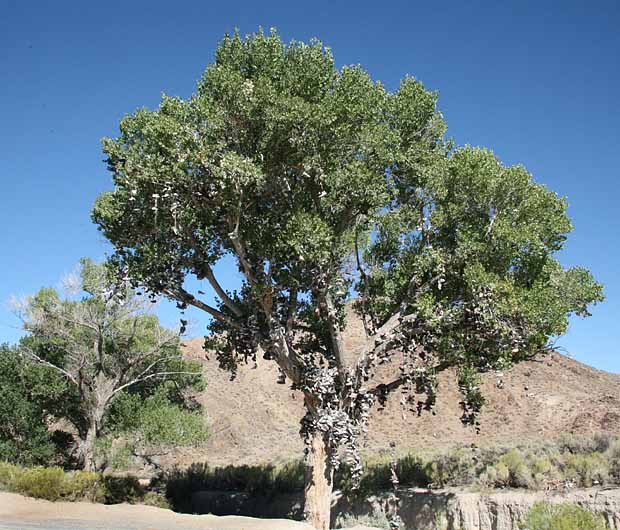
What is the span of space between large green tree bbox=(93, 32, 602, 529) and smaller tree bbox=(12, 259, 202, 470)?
360 inches

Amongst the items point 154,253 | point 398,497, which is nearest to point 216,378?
point 398,497

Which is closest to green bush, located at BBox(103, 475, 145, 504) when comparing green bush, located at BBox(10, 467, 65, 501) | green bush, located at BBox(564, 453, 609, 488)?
green bush, located at BBox(10, 467, 65, 501)

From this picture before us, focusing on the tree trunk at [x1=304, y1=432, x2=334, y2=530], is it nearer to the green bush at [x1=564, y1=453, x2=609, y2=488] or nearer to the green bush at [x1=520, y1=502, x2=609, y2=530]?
the green bush at [x1=520, y1=502, x2=609, y2=530]

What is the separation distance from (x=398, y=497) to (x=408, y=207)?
916 centimetres

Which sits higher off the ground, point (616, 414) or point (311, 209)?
point (311, 209)

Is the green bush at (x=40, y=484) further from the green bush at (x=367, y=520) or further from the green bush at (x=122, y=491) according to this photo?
the green bush at (x=367, y=520)

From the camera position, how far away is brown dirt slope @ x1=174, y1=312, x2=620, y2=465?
3481 cm

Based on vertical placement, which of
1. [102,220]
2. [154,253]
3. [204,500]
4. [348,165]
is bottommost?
[204,500]

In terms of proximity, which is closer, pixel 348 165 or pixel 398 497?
pixel 348 165

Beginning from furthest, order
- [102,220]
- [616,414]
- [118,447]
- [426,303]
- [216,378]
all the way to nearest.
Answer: [216,378], [616,414], [118,447], [102,220], [426,303]

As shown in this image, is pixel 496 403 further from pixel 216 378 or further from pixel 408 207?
pixel 408 207

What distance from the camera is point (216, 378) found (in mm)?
54219

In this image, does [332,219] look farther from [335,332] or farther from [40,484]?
[40,484]

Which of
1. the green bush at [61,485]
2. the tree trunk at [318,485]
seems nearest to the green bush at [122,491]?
the green bush at [61,485]
